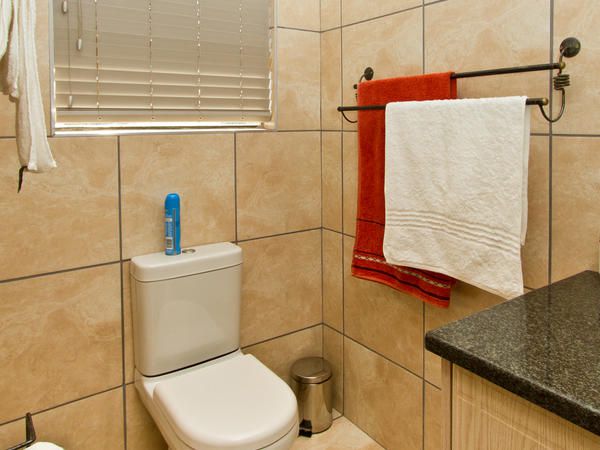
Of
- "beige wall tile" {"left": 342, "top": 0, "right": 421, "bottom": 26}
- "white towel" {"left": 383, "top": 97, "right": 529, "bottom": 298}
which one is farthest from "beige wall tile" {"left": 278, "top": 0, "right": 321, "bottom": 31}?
"white towel" {"left": 383, "top": 97, "right": 529, "bottom": 298}

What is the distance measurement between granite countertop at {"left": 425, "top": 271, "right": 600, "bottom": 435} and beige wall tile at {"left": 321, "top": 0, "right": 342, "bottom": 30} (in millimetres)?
1285

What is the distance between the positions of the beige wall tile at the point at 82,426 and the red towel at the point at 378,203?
0.92 meters

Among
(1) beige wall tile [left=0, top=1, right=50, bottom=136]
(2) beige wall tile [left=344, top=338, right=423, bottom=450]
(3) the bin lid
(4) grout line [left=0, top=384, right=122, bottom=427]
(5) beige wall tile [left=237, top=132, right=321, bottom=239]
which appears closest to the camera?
(1) beige wall tile [left=0, top=1, right=50, bottom=136]

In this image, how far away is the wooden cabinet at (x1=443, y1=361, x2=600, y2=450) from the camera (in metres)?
0.68

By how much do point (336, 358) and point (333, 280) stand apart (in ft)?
1.07

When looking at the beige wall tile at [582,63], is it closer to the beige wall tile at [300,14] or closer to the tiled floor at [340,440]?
the beige wall tile at [300,14]

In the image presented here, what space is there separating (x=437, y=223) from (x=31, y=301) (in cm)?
→ 119

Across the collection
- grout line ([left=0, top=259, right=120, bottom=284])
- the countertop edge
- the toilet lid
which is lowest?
the toilet lid

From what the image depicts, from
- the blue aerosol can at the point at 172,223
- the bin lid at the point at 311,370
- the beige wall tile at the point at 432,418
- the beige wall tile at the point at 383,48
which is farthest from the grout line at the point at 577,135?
the bin lid at the point at 311,370

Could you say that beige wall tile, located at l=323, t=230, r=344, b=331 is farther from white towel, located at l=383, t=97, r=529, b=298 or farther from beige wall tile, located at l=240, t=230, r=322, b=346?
white towel, located at l=383, t=97, r=529, b=298

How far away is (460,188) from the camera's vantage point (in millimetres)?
1340

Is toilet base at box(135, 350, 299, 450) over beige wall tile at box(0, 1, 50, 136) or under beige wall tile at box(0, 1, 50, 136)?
under

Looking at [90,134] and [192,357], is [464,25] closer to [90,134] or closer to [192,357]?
[90,134]

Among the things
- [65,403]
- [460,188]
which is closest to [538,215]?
[460,188]
